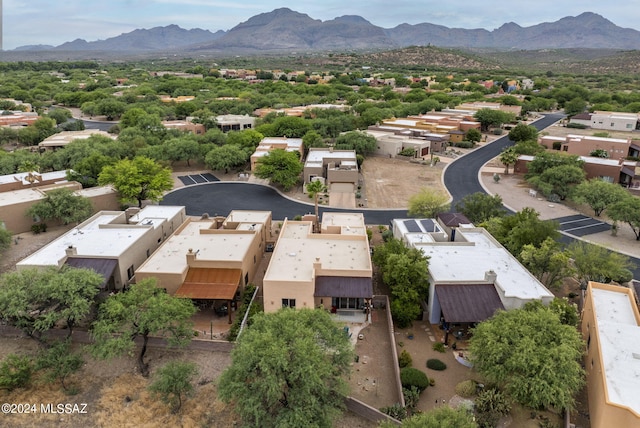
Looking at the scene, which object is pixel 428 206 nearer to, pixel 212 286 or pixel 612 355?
pixel 212 286

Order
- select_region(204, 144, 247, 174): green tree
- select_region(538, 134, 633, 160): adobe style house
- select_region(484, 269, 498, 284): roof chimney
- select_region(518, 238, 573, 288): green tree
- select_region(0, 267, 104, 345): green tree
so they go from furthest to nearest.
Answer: select_region(538, 134, 633, 160): adobe style house → select_region(204, 144, 247, 174): green tree → select_region(518, 238, 573, 288): green tree → select_region(484, 269, 498, 284): roof chimney → select_region(0, 267, 104, 345): green tree

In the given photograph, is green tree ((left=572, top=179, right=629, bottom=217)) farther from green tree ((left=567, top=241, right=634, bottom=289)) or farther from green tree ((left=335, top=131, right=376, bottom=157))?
green tree ((left=335, top=131, right=376, bottom=157))

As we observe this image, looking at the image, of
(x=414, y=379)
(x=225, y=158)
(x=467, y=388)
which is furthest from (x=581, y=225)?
(x=225, y=158)

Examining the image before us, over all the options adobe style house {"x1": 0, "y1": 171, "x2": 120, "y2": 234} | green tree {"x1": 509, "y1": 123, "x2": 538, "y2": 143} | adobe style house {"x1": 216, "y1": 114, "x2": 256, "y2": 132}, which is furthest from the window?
green tree {"x1": 509, "y1": 123, "x2": 538, "y2": 143}

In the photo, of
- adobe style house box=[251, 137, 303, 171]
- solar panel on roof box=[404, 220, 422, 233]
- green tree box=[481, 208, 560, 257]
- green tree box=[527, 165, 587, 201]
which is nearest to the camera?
green tree box=[481, 208, 560, 257]

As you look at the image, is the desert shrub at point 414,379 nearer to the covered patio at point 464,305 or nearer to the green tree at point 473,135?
the covered patio at point 464,305

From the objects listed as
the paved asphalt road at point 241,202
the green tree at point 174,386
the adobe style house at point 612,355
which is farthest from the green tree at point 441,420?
the paved asphalt road at point 241,202

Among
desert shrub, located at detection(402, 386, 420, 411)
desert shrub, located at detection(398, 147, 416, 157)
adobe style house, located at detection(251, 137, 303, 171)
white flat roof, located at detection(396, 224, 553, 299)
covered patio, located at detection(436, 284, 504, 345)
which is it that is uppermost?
adobe style house, located at detection(251, 137, 303, 171)
